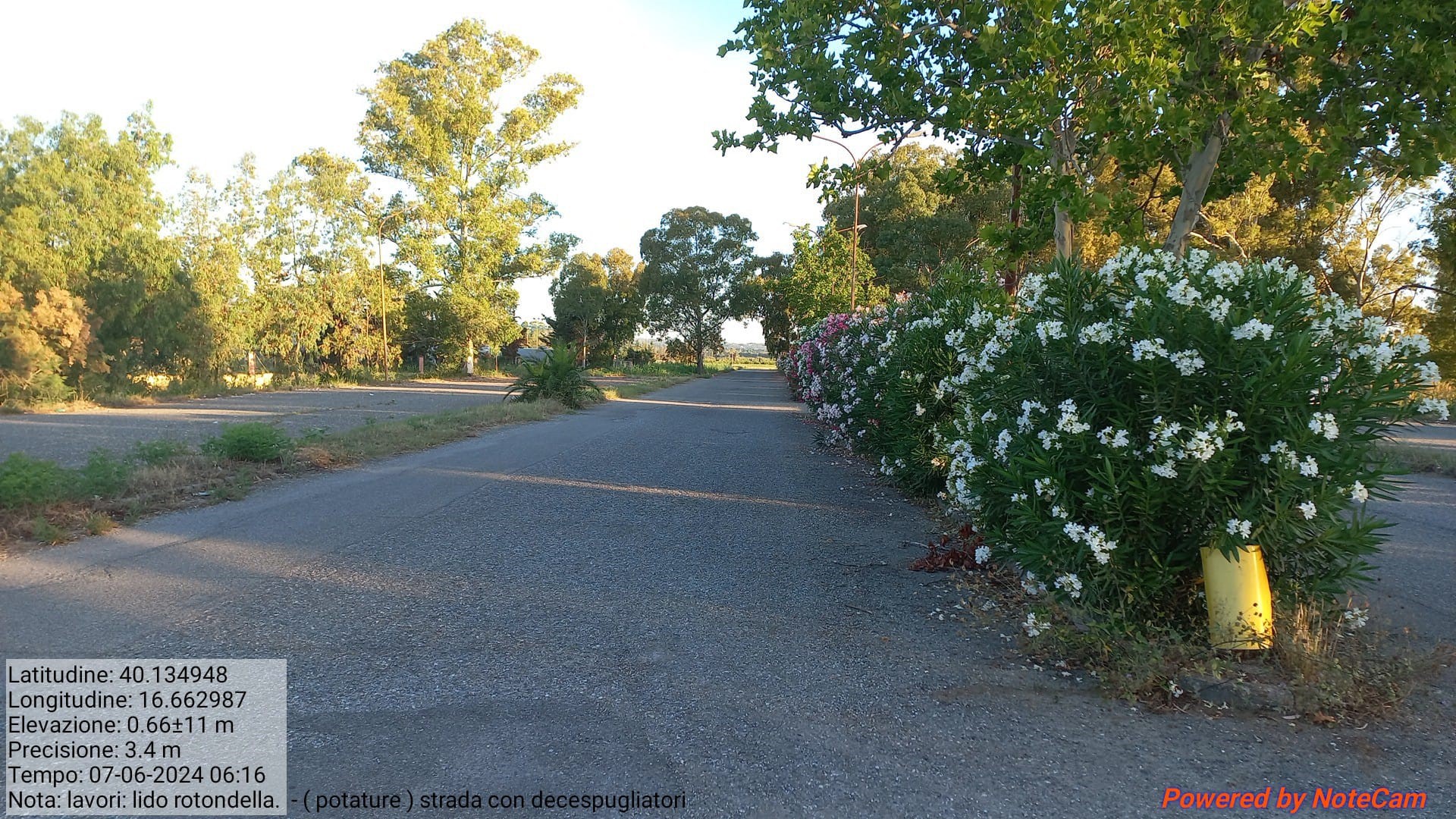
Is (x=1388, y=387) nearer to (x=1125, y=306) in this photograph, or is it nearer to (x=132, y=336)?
(x=1125, y=306)

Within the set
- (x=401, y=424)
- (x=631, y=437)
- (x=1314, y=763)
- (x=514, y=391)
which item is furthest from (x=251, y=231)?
(x=1314, y=763)

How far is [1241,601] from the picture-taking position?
12.8 feet

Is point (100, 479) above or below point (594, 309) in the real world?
below

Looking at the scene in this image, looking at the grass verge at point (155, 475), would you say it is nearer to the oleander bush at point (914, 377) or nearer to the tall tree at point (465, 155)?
the oleander bush at point (914, 377)

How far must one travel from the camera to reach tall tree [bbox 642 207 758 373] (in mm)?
70625

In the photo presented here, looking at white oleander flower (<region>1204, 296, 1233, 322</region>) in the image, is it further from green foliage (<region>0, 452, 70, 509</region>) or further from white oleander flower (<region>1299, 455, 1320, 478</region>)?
green foliage (<region>0, 452, 70, 509</region>)

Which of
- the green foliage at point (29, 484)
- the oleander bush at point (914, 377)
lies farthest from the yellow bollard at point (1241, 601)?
the green foliage at point (29, 484)

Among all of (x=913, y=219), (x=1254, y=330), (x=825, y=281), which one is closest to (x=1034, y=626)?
(x=1254, y=330)

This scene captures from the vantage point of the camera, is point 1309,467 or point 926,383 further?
point 926,383

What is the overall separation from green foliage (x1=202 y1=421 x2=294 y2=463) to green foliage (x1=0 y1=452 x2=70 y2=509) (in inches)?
96.0

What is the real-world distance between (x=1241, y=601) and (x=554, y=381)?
22.0 meters

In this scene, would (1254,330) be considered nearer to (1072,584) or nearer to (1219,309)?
A: (1219,309)

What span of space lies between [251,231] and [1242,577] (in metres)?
42.7

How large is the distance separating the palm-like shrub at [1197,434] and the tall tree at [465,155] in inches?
1654
